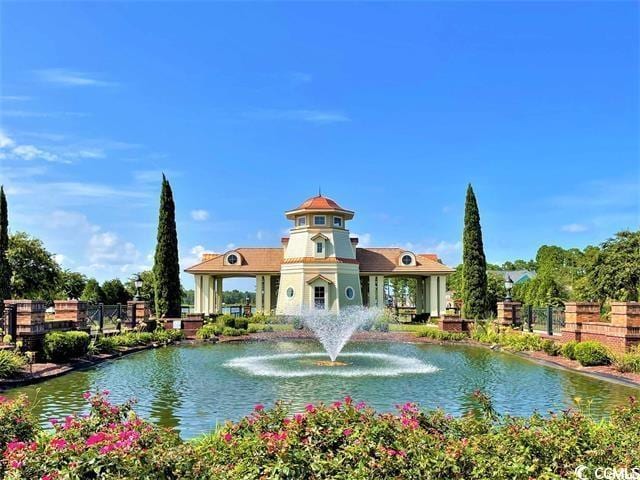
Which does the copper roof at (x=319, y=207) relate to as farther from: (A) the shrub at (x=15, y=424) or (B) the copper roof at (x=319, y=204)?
(A) the shrub at (x=15, y=424)

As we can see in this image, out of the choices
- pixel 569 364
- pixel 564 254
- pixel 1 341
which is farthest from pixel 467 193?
pixel 564 254

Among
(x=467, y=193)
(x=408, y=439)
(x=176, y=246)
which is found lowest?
(x=408, y=439)

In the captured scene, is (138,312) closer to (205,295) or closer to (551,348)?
(205,295)

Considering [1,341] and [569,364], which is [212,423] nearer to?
[1,341]

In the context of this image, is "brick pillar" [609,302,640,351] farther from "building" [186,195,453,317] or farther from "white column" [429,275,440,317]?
"white column" [429,275,440,317]

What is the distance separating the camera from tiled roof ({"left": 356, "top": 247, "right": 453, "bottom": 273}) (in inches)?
1657

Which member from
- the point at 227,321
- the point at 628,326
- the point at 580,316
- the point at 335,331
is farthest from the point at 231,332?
the point at 628,326

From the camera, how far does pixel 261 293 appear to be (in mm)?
43406

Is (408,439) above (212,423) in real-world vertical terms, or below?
above

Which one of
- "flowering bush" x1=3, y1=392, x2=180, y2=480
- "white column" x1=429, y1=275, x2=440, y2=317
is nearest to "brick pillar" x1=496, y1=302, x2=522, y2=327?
"white column" x1=429, y1=275, x2=440, y2=317

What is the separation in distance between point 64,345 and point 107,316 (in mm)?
13705

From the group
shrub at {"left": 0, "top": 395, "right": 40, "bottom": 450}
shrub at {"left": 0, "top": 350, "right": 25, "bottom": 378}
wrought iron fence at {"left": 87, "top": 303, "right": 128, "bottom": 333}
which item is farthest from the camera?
wrought iron fence at {"left": 87, "top": 303, "right": 128, "bottom": 333}

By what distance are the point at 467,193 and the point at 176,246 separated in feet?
60.2

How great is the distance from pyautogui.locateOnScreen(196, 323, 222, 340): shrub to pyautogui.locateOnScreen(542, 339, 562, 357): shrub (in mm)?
14545
